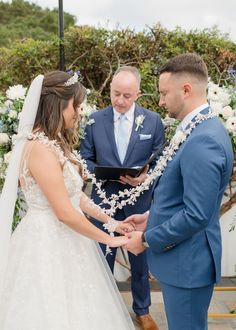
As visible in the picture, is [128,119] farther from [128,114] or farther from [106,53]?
[106,53]

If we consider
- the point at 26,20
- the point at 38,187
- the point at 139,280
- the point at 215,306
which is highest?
the point at 26,20

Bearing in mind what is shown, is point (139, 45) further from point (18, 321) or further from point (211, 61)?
point (18, 321)

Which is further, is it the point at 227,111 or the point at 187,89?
the point at 227,111

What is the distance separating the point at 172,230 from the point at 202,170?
0.31 m

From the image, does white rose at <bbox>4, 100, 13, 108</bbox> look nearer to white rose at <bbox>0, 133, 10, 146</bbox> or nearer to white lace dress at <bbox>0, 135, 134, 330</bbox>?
white rose at <bbox>0, 133, 10, 146</bbox>

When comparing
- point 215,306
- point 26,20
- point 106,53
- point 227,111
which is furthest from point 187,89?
point 26,20

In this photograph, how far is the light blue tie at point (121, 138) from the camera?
3.59 meters

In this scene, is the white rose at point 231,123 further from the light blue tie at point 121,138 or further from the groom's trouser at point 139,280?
the groom's trouser at point 139,280

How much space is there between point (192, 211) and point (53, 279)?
0.91 m

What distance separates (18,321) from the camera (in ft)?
7.77

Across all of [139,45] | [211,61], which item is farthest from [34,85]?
[211,61]

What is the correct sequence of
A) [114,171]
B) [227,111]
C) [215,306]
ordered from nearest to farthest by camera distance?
[114,171] → [227,111] → [215,306]

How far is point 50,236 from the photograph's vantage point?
254cm

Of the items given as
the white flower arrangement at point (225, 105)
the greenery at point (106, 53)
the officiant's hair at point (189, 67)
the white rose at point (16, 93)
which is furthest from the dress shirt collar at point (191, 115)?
the greenery at point (106, 53)
